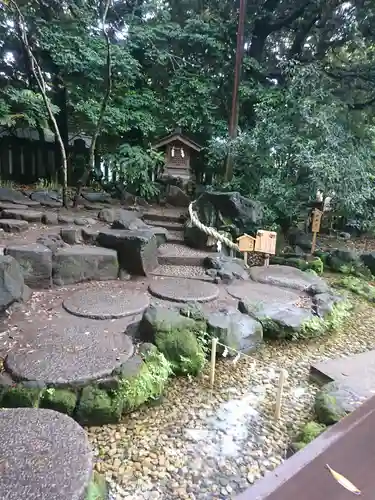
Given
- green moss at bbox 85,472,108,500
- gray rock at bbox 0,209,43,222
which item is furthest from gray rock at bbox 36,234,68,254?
green moss at bbox 85,472,108,500

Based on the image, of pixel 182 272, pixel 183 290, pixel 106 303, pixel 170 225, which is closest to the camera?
pixel 106 303

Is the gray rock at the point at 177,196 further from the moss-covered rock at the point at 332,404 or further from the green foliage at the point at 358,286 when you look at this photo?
the moss-covered rock at the point at 332,404

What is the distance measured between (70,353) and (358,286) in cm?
487

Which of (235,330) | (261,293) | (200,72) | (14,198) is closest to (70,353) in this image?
(235,330)

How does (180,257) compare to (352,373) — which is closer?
(352,373)

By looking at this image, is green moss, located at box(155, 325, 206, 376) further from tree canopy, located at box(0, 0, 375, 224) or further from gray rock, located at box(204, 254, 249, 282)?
tree canopy, located at box(0, 0, 375, 224)

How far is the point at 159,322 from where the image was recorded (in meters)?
3.34

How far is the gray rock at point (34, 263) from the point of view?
4.30 m

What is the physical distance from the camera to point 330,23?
8.54 m

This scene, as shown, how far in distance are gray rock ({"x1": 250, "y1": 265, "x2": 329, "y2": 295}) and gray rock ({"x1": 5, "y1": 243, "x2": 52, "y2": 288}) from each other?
2.93m

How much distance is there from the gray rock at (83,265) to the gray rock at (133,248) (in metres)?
0.15


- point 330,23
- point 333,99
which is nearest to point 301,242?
point 333,99

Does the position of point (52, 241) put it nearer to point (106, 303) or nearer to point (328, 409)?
point (106, 303)

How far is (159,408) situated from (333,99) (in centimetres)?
677
